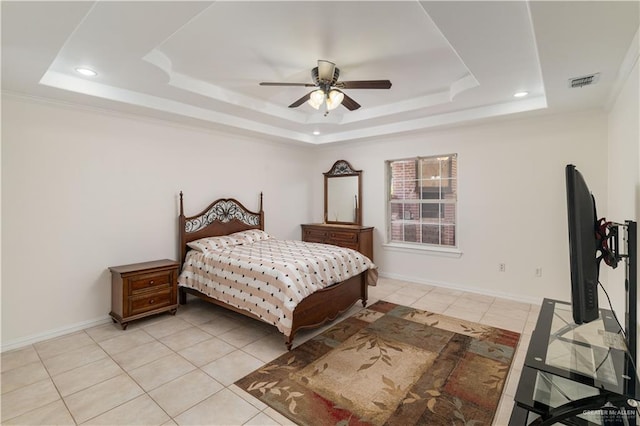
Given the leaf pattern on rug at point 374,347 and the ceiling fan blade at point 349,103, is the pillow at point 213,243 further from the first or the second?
the ceiling fan blade at point 349,103

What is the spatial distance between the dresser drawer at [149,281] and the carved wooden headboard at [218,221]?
0.53m

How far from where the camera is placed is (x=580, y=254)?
5.40 feet

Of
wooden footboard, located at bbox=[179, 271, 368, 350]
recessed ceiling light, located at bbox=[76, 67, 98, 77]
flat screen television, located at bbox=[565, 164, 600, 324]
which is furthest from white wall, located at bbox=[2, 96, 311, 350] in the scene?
flat screen television, located at bbox=[565, 164, 600, 324]

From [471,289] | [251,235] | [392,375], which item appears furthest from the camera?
[251,235]

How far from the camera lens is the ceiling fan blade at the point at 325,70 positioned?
2754 millimetres

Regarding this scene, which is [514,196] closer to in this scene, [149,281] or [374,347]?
[374,347]

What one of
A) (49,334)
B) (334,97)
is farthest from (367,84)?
(49,334)

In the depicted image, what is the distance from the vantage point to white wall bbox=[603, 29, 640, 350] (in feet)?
7.17

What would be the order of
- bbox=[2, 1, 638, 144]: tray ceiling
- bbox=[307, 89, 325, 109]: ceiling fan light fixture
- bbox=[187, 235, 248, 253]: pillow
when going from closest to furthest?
bbox=[2, 1, 638, 144]: tray ceiling < bbox=[307, 89, 325, 109]: ceiling fan light fixture < bbox=[187, 235, 248, 253]: pillow

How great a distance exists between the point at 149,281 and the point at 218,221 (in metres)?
1.34

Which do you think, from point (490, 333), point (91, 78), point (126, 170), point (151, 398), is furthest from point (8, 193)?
point (490, 333)

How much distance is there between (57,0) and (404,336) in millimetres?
3602

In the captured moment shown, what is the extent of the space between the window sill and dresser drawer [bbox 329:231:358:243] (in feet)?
2.01

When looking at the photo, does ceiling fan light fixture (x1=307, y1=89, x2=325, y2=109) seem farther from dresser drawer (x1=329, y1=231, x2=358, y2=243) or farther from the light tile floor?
dresser drawer (x1=329, y1=231, x2=358, y2=243)
